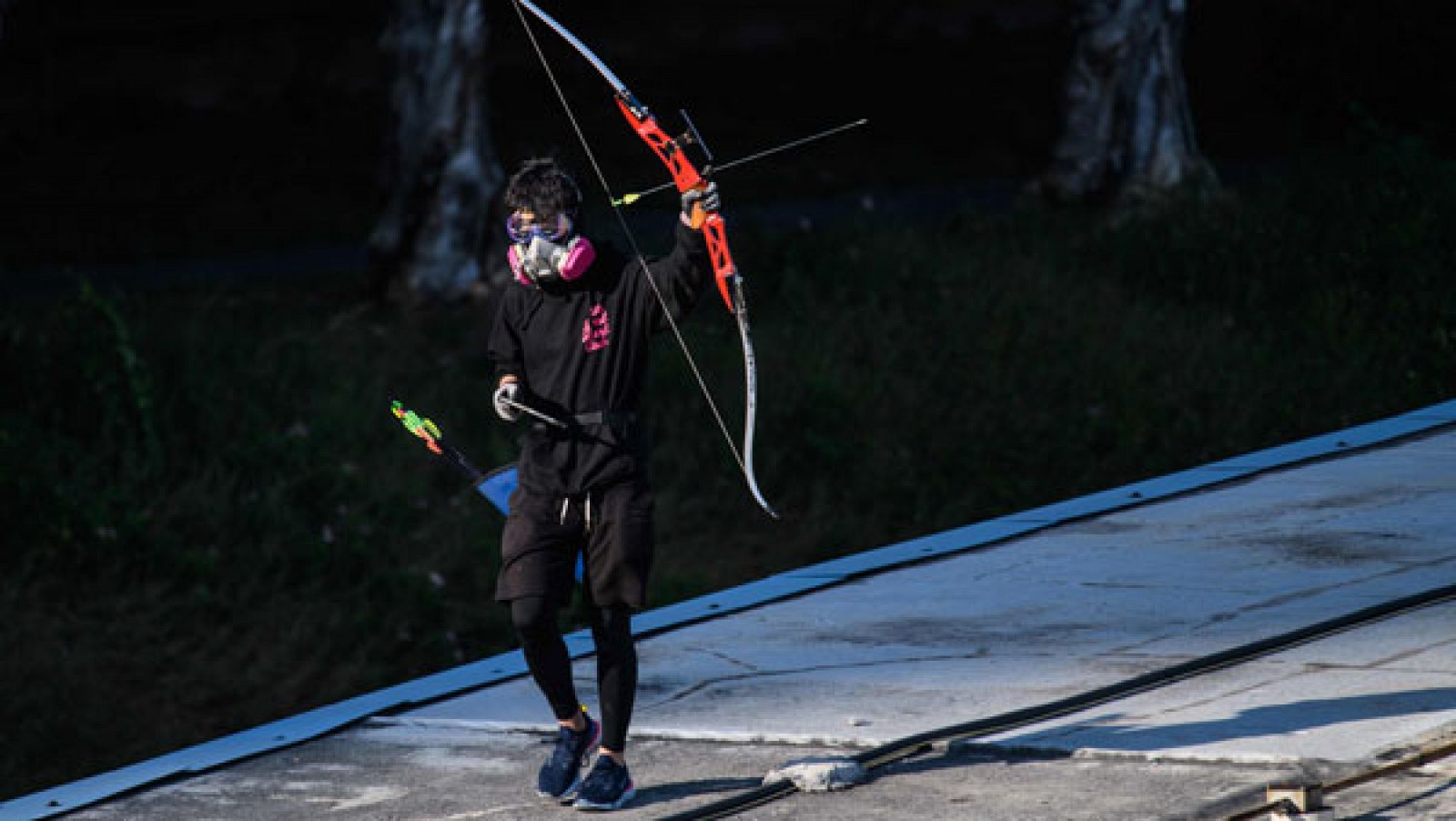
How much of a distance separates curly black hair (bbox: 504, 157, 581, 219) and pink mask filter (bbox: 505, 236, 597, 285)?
0.08 metres

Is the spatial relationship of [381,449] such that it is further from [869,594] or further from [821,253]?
[869,594]

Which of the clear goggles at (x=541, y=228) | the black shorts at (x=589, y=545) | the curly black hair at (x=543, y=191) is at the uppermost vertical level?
the curly black hair at (x=543, y=191)

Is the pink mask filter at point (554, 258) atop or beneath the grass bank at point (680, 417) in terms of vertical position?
atop

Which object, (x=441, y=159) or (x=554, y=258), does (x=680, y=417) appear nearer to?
(x=441, y=159)

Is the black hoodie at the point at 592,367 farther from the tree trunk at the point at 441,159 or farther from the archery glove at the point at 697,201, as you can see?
the tree trunk at the point at 441,159

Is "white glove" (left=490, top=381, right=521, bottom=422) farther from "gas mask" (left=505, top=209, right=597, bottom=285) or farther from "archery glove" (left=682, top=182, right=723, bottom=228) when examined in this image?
"archery glove" (left=682, top=182, right=723, bottom=228)

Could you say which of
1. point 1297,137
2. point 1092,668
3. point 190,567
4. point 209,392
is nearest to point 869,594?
point 1092,668

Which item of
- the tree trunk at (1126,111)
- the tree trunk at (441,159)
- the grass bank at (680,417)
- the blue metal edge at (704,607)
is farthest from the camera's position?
the tree trunk at (1126,111)

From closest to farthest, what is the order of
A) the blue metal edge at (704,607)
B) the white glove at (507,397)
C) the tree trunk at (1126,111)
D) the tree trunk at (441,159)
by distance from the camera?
the white glove at (507,397), the blue metal edge at (704,607), the tree trunk at (441,159), the tree trunk at (1126,111)

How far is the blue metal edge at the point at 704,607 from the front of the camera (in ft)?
22.9

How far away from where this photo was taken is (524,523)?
6.35 metres

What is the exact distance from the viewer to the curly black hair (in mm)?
6246

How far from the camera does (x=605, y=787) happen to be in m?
6.17

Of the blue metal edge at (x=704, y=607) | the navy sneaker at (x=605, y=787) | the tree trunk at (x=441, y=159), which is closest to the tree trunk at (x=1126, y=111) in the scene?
the tree trunk at (x=441, y=159)
